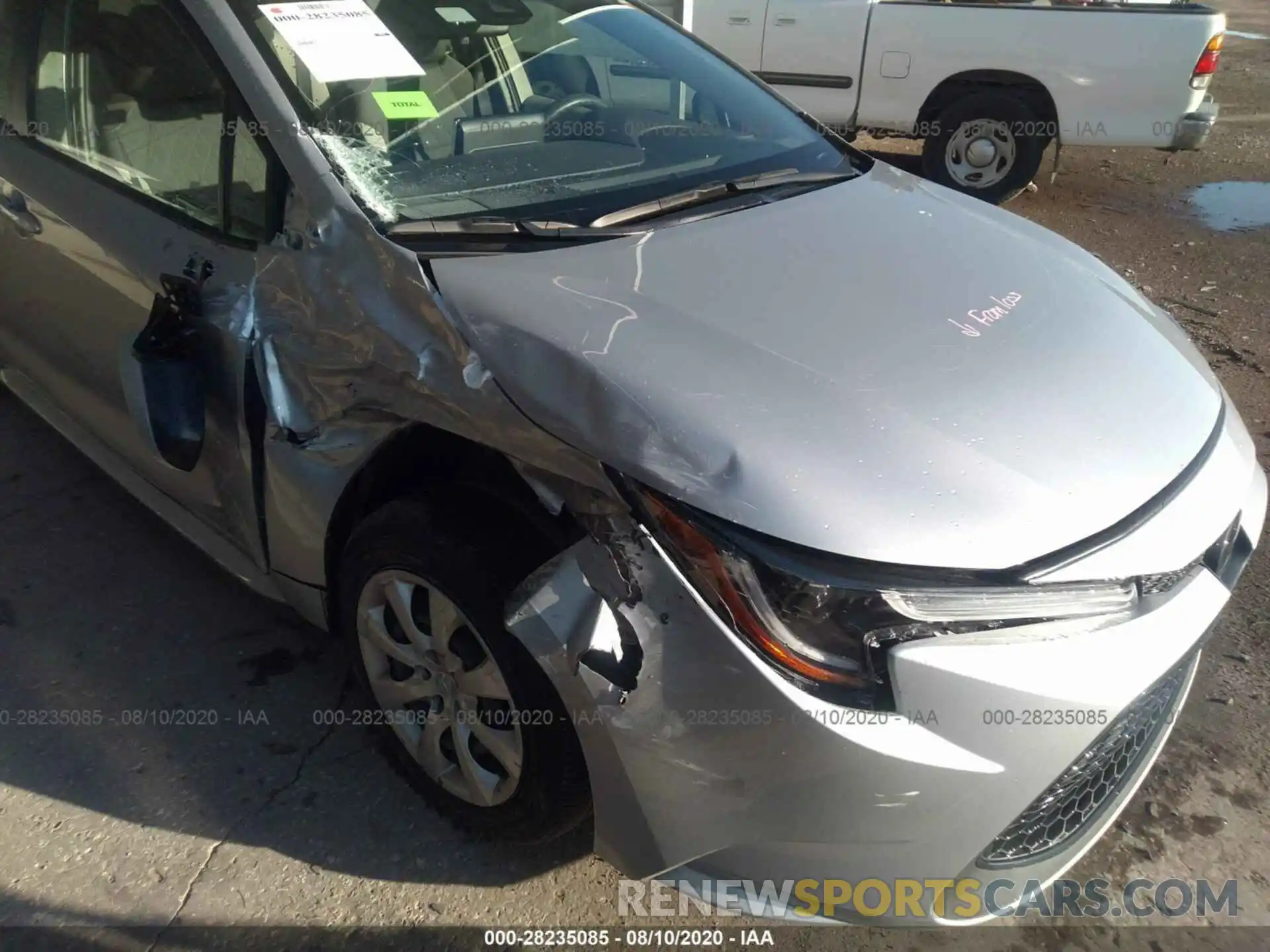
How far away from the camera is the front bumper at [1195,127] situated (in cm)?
612

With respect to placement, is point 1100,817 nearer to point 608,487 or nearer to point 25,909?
point 608,487

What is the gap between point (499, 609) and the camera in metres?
1.80

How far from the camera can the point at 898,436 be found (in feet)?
5.33

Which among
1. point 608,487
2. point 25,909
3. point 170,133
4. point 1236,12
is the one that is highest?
point 1236,12

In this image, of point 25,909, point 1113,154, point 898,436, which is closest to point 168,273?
point 25,909

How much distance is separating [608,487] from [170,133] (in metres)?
1.51

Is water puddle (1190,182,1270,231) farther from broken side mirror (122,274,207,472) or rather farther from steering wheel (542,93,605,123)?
broken side mirror (122,274,207,472)

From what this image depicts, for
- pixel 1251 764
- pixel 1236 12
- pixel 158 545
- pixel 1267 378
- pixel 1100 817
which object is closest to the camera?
pixel 1100 817

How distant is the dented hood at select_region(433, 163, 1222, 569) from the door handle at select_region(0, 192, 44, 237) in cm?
155

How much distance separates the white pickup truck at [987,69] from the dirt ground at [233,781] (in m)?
4.14

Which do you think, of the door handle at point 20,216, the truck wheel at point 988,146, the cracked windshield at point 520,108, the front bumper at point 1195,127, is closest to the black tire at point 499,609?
the cracked windshield at point 520,108

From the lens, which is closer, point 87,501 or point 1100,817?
point 1100,817

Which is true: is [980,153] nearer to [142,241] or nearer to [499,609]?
[142,241]

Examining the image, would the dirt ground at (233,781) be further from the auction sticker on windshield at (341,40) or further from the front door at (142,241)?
the auction sticker on windshield at (341,40)
